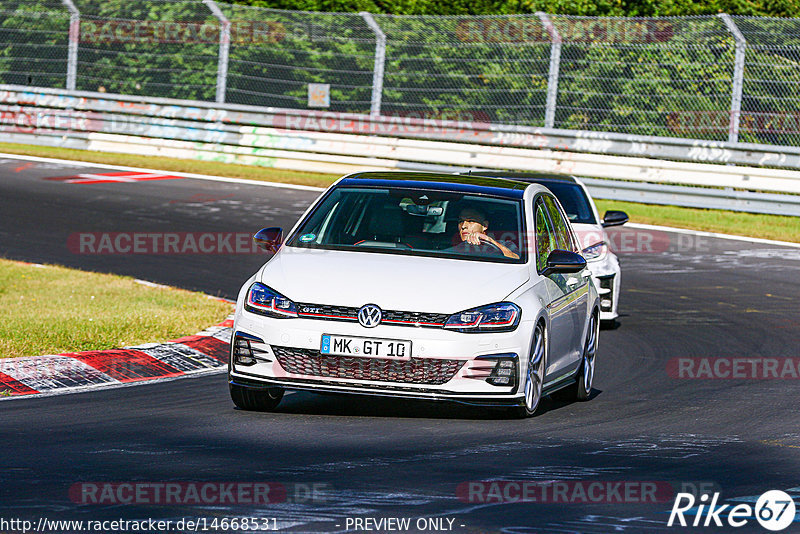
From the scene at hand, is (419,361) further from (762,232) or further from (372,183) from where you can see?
(762,232)

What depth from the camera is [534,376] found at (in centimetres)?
880

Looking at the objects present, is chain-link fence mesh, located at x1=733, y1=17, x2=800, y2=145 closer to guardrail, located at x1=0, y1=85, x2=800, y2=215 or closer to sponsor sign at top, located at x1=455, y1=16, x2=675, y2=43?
guardrail, located at x1=0, y1=85, x2=800, y2=215

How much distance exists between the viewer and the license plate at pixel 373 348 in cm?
825

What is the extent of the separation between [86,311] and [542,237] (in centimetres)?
454

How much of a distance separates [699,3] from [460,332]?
72.8 feet

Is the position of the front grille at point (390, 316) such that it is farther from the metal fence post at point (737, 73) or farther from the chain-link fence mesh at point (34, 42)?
the chain-link fence mesh at point (34, 42)

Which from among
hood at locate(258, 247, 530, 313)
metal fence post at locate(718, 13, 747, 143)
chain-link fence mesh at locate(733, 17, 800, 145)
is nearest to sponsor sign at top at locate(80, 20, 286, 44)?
metal fence post at locate(718, 13, 747, 143)

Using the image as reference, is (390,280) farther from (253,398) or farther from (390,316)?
(253,398)

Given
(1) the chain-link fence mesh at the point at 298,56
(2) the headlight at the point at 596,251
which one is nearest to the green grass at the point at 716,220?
(1) the chain-link fence mesh at the point at 298,56

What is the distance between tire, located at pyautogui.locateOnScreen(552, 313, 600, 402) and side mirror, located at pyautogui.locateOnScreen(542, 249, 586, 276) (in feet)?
3.07

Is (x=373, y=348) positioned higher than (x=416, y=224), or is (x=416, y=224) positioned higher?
(x=416, y=224)

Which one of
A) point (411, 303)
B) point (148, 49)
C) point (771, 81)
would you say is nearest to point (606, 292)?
point (411, 303)

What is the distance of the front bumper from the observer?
8289mm

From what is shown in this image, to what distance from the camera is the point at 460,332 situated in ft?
27.4
